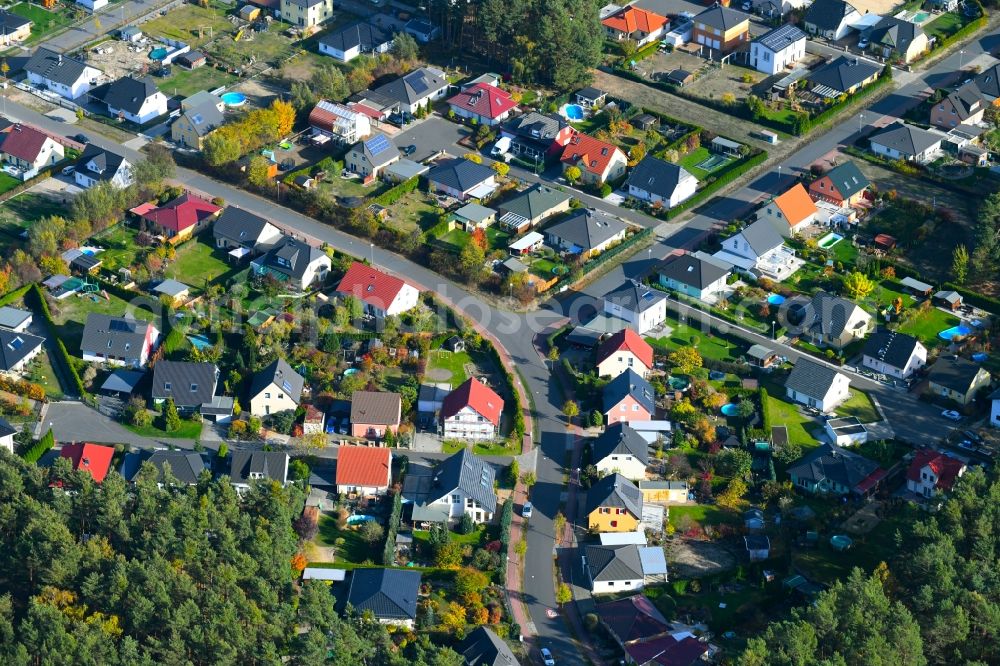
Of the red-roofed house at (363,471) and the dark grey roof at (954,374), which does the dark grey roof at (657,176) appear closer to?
the dark grey roof at (954,374)

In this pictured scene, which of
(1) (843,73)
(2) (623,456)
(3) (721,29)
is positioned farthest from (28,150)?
(1) (843,73)

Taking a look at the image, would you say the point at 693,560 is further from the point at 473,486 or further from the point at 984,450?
the point at 984,450

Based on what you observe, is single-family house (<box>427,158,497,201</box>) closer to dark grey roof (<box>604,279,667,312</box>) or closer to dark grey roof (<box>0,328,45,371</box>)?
dark grey roof (<box>604,279,667,312</box>)

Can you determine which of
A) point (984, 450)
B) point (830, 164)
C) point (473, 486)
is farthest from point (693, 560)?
point (830, 164)

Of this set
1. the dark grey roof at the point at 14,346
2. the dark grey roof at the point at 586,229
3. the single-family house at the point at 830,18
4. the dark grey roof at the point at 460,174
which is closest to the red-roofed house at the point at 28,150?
the dark grey roof at the point at 14,346

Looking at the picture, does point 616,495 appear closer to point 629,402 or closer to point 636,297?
point 629,402

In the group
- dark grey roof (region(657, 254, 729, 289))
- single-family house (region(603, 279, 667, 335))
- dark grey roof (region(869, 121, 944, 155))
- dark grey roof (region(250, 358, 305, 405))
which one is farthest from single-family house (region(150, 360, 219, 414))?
dark grey roof (region(869, 121, 944, 155))
